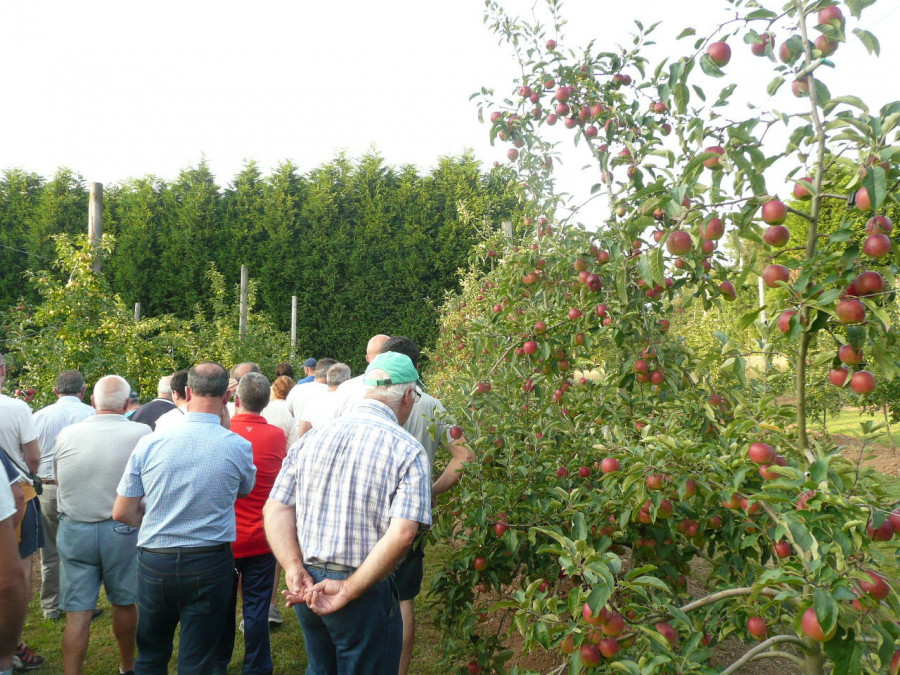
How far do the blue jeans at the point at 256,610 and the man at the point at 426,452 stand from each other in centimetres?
78

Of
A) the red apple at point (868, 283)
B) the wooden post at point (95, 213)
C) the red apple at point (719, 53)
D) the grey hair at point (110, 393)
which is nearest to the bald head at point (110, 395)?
the grey hair at point (110, 393)

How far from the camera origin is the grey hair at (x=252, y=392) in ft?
11.9

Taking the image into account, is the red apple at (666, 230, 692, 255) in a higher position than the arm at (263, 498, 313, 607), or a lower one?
higher

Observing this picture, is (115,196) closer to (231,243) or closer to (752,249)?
(231,243)

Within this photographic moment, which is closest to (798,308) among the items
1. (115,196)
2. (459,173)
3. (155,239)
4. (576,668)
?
(576,668)

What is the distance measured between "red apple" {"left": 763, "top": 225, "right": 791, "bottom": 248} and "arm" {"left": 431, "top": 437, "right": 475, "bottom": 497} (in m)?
1.66

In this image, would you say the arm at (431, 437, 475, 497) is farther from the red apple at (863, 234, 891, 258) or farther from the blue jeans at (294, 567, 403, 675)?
the red apple at (863, 234, 891, 258)

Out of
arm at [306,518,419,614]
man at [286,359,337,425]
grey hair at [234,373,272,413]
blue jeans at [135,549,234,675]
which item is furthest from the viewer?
man at [286,359,337,425]

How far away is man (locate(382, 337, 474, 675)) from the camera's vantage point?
118 inches

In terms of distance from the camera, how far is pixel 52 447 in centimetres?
436

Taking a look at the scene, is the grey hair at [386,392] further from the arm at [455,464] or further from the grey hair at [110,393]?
the grey hair at [110,393]

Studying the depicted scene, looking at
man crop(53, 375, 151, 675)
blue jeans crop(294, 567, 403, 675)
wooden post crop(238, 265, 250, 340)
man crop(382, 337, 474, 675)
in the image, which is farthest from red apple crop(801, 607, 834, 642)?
wooden post crop(238, 265, 250, 340)

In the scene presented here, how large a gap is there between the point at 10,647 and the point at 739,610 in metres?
2.18

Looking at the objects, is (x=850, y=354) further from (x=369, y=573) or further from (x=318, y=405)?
(x=318, y=405)
